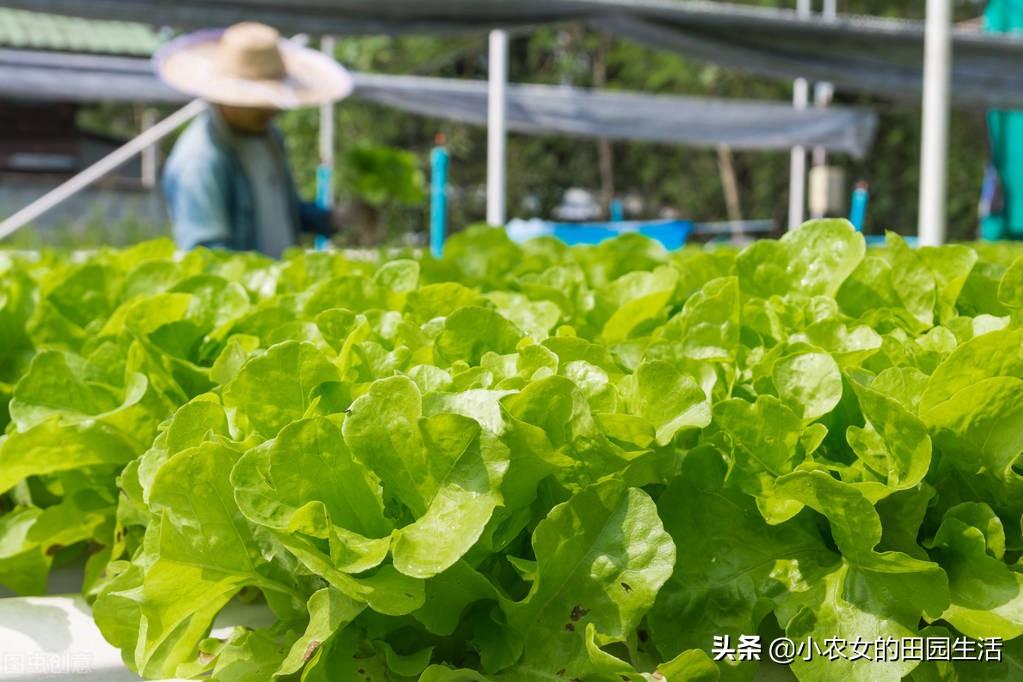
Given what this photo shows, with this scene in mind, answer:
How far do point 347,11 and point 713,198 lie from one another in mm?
12229

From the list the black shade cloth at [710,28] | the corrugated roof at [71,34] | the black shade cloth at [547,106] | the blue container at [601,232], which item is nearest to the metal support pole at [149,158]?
the corrugated roof at [71,34]

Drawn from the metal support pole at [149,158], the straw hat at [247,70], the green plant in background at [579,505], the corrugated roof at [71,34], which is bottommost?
the metal support pole at [149,158]

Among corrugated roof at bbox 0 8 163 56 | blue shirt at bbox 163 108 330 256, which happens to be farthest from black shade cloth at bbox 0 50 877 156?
corrugated roof at bbox 0 8 163 56

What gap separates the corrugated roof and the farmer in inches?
250

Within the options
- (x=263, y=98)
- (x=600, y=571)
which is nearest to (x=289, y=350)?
(x=600, y=571)

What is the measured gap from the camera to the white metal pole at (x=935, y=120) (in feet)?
10.6

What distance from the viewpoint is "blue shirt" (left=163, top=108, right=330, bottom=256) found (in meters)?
3.46

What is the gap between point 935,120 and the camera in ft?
Result: 10.6

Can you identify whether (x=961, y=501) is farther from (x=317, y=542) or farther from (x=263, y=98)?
(x=263, y=98)

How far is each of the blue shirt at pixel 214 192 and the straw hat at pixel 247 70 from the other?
0.14 meters

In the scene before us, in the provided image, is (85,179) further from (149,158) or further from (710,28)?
(149,158)

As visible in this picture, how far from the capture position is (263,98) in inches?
141

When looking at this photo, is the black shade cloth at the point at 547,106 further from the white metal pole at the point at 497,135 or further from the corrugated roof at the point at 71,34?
the corrugated roof at the point at 71,34

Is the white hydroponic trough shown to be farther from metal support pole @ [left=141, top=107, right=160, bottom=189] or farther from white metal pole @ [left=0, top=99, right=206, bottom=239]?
metal support pole @ [left=141, top=107, right=160, bottom=189]
